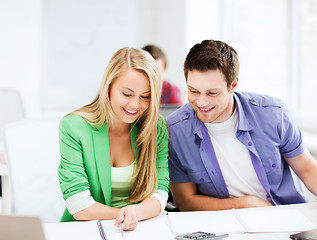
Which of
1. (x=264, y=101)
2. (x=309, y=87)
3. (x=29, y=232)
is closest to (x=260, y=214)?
(x=264, y=101)

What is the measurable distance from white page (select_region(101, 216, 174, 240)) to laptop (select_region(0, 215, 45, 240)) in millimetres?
410

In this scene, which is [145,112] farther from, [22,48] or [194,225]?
[22,48]

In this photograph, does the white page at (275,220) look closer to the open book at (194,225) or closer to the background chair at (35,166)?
the open book at (194,225)

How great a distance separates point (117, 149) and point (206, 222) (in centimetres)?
42

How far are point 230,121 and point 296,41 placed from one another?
191 cm

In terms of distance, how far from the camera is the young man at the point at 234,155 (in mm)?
1611

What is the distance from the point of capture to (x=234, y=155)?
1639mm

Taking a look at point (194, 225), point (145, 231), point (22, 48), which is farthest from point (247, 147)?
point (22, 48)

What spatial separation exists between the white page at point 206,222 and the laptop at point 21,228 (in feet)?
1.71

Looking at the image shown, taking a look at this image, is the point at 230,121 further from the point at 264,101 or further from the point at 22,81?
the point at 22,81

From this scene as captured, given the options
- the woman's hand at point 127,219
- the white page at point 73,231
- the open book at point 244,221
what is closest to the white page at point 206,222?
the open book at point 244,221

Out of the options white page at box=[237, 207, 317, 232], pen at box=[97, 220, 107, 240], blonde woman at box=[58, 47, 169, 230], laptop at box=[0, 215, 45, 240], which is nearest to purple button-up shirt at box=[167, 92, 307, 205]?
blonde woman at box=[58, 47, 169, 230]

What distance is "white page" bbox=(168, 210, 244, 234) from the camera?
1213 mm

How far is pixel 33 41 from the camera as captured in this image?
150 inches
